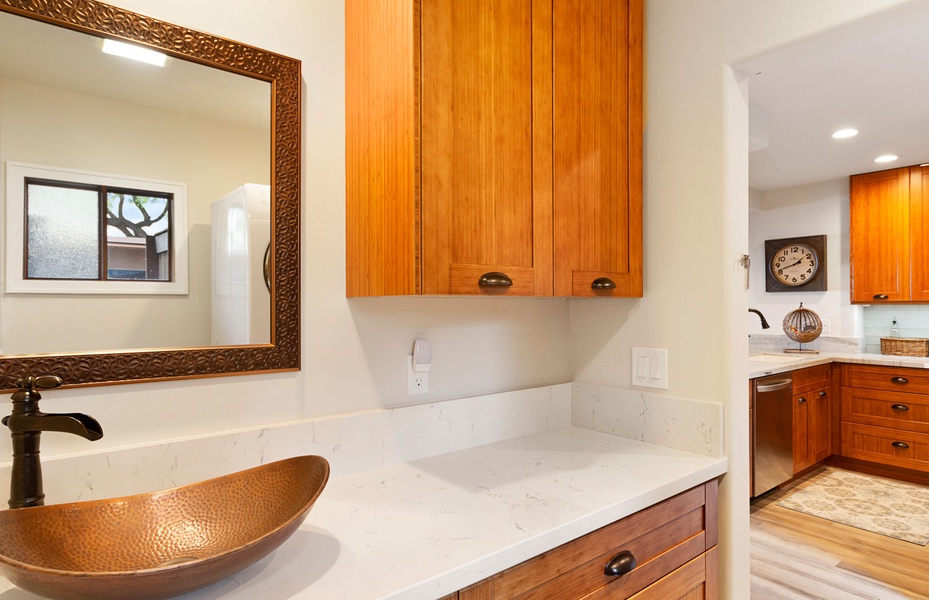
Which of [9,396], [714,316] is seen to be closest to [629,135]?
[714,316]

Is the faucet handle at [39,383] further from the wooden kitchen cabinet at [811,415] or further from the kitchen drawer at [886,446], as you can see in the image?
the kitchen drawer at [886,446]

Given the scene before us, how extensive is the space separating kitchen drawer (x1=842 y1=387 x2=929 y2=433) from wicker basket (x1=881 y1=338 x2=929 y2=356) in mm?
443

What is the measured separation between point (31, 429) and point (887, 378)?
5.05 meters

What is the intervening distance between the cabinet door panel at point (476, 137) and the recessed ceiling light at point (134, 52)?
23.0 inches

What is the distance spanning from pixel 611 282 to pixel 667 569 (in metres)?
0.77

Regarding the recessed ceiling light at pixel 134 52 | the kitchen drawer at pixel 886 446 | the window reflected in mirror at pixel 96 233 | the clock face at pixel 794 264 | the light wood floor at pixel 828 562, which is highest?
the recessed ceiling light at pixel 134 52

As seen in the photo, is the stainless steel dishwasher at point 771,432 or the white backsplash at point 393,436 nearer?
the white backsplash at point 393,436

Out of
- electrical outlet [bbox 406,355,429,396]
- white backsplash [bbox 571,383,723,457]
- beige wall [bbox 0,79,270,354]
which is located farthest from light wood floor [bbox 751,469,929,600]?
beige wall [bbox 0,79,270,354]

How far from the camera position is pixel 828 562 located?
8.71 ft

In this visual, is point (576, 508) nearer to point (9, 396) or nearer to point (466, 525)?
point (466, 525)

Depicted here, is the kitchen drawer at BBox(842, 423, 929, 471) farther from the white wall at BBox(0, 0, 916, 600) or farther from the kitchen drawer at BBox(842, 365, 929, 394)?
the white wall at BBox(0, 0, 916, 600)

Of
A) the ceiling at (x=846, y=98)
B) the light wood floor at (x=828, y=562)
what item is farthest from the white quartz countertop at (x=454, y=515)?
the light wood floor at (x=828, y=562)

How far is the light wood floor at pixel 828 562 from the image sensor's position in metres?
2.38

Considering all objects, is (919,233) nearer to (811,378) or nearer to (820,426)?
(811,378)
